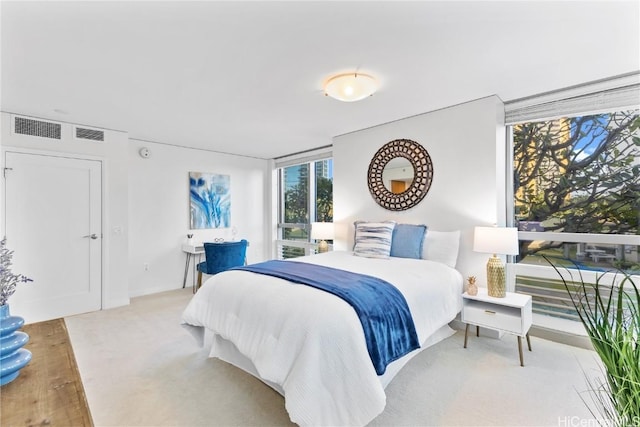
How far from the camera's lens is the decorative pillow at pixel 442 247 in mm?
3053

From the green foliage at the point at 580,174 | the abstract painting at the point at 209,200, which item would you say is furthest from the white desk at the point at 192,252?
the green foliage at the point at 580,174

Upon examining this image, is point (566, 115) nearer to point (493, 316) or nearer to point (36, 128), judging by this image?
point (493, 316)

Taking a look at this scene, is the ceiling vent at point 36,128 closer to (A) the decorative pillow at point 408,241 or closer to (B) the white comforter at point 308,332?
(B) the white comforter at point 308,332

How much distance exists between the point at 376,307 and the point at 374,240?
1.51 m

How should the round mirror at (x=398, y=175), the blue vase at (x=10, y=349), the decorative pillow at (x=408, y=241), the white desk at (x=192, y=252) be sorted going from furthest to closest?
the white desk at (x=192, y=252)
the round mirror at (x=398, y=175)
the decorative pillow at (x=408, y=241)
the blue vase at (x=10, y=349)

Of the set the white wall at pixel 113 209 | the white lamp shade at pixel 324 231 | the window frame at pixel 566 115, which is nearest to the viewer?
the window frame at pixel 566 115

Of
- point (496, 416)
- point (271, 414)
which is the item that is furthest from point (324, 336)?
point (496, 416)

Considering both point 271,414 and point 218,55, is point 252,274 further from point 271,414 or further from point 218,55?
point 218,55

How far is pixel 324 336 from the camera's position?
1.63 m

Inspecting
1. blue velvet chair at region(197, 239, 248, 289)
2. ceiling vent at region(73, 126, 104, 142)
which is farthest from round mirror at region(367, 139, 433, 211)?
ceiling vent at region(73, 126, 104, 142)

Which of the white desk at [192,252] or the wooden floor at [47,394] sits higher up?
the white desk at [192,252]

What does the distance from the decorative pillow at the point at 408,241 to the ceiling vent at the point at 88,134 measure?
3.88 metres

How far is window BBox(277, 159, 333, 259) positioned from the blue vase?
3.84 meters

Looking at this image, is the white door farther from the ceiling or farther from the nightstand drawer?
the nightstand drawer
